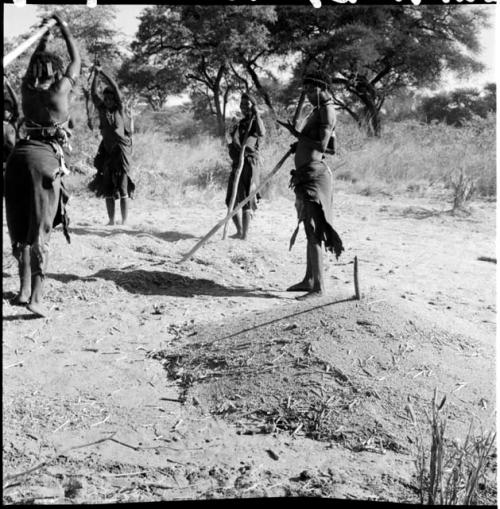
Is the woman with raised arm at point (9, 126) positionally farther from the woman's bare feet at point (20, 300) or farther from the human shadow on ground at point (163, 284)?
the woman's bare feet at point (20, 300)

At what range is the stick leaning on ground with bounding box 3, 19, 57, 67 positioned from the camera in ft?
7.24

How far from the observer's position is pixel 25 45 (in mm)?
2480

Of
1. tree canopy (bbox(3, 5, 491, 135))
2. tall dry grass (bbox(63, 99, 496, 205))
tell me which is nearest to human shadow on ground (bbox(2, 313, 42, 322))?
tall dry grass (bbox(63, 99, 496, 205))

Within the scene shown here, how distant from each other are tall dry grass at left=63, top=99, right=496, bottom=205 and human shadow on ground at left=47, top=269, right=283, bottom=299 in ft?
14.8

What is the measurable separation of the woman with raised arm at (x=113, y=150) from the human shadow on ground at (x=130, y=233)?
29 centimetres

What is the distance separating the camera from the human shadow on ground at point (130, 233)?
7492mm

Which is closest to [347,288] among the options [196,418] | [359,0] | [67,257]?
[67,257]

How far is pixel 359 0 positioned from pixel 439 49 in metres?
17.7

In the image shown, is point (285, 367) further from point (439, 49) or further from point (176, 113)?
point (176, 113)

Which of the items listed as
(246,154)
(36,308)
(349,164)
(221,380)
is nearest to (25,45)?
(221,380)

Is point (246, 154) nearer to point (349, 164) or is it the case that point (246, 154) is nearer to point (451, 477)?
point (451, 477)

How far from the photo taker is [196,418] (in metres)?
3.49

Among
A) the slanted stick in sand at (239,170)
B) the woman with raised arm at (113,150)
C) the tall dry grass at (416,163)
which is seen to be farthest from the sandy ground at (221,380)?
the tall dry grass at (416,163)

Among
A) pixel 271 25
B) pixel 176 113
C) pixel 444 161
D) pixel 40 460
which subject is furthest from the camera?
pixel 176 113
